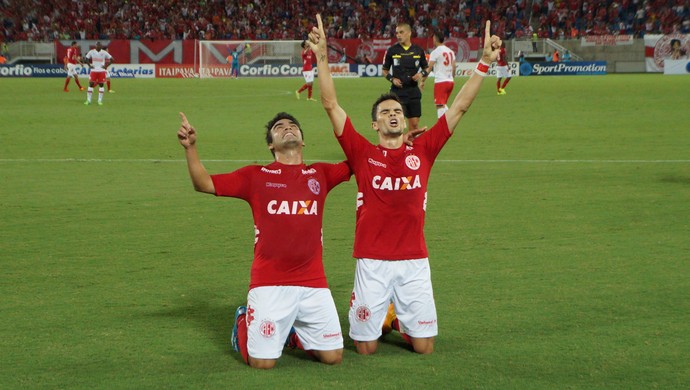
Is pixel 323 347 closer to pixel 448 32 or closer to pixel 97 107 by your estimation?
pixel 97 107

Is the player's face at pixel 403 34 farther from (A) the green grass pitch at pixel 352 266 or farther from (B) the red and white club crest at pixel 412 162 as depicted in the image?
(B) the red and white club crest at pixel 412 162

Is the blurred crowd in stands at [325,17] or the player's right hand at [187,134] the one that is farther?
the blurred crowd in stands at [325,17]

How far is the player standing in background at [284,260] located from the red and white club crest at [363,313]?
173 millimetres

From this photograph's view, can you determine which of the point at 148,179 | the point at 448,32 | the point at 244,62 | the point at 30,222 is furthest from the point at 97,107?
the point at 448,32

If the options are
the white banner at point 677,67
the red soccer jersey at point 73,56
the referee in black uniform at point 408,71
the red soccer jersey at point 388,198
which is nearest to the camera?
the red soccer jersey at point 388,198

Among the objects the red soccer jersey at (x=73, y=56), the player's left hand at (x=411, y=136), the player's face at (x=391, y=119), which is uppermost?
the red soccer jersey at (x=73, y=56)

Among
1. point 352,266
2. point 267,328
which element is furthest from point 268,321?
point 352,266

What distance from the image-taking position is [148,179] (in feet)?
46.1

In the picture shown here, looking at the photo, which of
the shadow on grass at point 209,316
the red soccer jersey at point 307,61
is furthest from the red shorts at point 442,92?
the shadow on grass at point 209,316

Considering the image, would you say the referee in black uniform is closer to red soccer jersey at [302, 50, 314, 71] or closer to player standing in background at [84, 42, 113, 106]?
player standing in background at [84, 42, 113, 106]

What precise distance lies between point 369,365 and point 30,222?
6031mm

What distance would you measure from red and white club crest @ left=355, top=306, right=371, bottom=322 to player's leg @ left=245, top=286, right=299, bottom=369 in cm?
43

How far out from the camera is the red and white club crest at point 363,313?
6.15 m

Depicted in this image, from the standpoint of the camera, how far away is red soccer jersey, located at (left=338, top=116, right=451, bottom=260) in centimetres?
625
